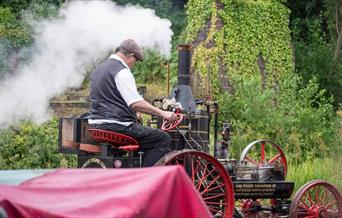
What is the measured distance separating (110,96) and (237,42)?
348 inches

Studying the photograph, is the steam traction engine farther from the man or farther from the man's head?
the man's head

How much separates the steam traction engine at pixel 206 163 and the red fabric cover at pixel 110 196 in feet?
7.84

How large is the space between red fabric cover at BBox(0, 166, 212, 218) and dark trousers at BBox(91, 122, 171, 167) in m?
2.53

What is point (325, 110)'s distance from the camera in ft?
47.6

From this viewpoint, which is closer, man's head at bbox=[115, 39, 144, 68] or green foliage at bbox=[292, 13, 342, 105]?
man's head at bbox=[115, 39, 144, 68]

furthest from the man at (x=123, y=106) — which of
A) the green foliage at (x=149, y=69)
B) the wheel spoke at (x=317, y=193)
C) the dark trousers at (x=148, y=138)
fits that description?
the green foliage at (x=149, y=69)

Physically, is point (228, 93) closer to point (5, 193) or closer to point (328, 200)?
point (328, 200)

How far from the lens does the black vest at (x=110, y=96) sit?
7.14 m

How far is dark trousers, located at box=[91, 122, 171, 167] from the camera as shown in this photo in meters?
7.19

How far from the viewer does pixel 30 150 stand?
1194cm

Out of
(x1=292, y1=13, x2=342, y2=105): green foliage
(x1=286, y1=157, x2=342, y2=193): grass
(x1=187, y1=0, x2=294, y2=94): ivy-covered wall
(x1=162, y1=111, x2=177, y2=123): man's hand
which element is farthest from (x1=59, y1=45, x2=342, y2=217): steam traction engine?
(x1=292, y1=13, x2=342, y2=105): green foliage

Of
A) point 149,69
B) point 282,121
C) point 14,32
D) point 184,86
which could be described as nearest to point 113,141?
point 184,86

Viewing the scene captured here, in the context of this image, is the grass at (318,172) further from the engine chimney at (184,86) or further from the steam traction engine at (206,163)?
the engine chimney at (184,86)

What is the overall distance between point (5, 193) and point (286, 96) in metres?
11.7
